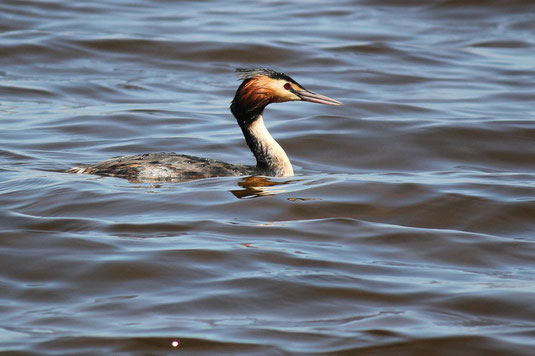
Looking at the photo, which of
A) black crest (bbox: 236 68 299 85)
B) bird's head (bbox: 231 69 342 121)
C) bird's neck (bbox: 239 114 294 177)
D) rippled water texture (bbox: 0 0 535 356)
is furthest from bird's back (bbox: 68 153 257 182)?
black crest (bbox: 236 68 299 85)

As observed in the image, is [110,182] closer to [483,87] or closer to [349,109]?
[349,109]

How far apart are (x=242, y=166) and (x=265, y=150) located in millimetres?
296

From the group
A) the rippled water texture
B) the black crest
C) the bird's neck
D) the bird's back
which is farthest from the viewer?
the bird's neck

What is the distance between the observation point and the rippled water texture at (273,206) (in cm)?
522

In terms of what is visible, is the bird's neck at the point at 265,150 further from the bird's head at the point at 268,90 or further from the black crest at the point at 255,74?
the black crest at the point at 255,74

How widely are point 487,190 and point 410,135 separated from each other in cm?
282

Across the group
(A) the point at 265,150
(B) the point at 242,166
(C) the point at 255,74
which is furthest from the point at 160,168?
(C) the point at 255,74

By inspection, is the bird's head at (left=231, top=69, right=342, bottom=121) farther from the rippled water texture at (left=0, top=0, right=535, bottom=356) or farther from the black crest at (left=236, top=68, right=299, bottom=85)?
the rippled water texture at (left=0, top=0, right=535, bottom=356)

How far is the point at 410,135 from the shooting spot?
36.6 ft

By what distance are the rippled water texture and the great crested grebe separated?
0.19 m

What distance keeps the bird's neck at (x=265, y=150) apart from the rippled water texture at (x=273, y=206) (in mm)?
259

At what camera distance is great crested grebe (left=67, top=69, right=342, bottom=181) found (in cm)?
856

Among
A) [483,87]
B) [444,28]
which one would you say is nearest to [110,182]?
[483,87]

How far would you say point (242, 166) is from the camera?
30.1 ft
